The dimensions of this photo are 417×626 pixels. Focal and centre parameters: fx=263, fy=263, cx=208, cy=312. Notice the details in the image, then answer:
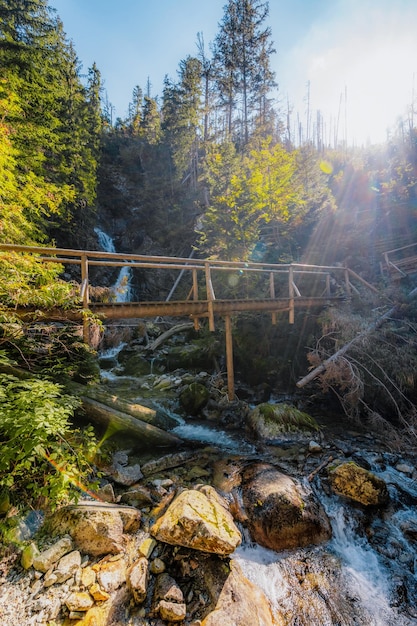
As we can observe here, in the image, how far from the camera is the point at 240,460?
5613 mm

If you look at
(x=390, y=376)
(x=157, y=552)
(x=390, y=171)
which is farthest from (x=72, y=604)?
(x=390, y=171)

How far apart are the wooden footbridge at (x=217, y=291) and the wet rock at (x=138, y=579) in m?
3.20

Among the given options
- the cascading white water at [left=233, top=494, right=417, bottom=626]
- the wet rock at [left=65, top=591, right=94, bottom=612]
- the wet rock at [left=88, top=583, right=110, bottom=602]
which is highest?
the wet rock at [left=65, top=591, right=94, bottom=612]

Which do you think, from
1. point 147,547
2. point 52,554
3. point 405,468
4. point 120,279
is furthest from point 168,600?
point 120,279

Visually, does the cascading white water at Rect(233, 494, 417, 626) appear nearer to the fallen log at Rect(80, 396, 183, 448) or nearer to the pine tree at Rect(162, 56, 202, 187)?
the fallen log at Rect(80, 396, 183, 448)

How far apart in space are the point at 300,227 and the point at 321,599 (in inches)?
566

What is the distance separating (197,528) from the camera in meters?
3.22

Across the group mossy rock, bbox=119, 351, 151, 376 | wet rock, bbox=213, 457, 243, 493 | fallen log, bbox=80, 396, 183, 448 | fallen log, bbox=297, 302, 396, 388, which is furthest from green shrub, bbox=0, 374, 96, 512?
mossy rock, bbox=119, 351, 151, 376

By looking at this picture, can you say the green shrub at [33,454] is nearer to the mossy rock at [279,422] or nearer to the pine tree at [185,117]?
the mossy rock at [279,422]

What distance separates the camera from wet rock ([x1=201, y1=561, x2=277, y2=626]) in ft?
8.52

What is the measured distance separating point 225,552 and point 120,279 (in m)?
17.7

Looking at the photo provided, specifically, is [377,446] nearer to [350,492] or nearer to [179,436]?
[350,492]

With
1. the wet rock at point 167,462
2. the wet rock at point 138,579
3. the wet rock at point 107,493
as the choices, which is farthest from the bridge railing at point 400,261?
the wet rock at point 138,579

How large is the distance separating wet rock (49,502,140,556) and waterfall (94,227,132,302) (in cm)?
1317
